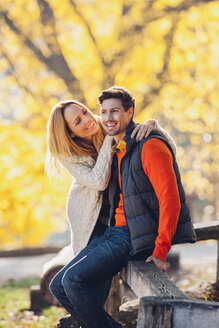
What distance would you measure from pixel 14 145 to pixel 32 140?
0.42 metres

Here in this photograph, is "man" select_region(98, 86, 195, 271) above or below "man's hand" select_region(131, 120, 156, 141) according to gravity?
below

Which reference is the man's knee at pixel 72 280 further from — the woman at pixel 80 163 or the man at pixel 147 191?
the woman at pixel 80 163

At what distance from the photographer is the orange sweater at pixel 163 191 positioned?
2.49m

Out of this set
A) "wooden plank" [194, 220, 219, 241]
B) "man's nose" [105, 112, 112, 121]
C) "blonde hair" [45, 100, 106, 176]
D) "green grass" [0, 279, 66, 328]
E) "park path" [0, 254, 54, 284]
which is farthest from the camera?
"park path" [0, 254, 54, 284]

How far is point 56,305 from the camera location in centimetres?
599

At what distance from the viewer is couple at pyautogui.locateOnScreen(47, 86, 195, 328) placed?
102 inches

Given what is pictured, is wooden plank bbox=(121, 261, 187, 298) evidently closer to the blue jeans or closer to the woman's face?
the blue jeans

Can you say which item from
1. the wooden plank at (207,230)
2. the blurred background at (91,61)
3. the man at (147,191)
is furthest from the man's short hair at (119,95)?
the blurred background at (91,61)

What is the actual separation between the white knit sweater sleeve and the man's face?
0.21 metres

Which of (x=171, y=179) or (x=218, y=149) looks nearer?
(x=171, y=179)

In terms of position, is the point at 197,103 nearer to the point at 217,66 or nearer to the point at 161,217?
the point at 217,66


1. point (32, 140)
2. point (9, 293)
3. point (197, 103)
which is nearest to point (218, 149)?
point (197, 103)

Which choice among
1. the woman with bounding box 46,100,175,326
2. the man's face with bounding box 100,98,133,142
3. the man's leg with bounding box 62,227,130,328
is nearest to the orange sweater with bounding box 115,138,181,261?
the man's leg with bounding box 62,227,130,328

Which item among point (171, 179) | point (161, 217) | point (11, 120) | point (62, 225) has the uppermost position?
point (11, 120)
